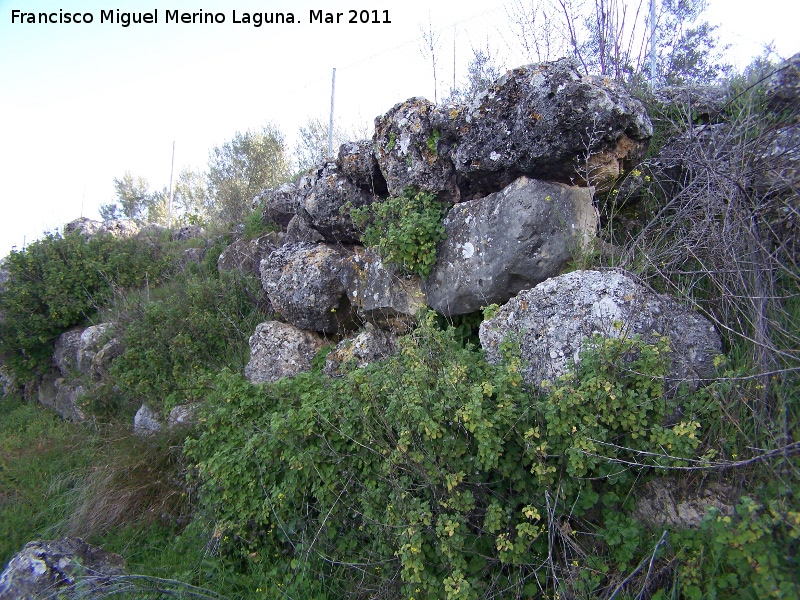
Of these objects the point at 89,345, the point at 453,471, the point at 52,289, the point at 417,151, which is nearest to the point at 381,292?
the point at 417,151

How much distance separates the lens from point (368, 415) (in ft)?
11.1

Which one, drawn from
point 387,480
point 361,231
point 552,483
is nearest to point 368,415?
point 387,480

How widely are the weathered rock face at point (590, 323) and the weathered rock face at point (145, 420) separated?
13.5ft

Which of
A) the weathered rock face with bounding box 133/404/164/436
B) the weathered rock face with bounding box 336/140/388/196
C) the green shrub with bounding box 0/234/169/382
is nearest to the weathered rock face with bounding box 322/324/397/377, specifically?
the weathered rock face with bounding box 336/140/388/196

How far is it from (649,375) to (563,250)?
1.41 meters

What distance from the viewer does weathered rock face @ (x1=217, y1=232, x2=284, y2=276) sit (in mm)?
7250

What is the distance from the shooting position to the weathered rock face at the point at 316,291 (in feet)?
18.2

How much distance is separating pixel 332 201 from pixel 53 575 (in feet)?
12.6

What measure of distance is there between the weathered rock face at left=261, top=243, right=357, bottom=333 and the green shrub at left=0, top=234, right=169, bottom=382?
4.16m

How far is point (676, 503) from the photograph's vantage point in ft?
8.78

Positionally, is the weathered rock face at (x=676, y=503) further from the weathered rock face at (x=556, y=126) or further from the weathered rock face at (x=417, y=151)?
the weathered rock face at (x=417, y=151)

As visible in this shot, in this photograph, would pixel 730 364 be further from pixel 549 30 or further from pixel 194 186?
pixel 194 186

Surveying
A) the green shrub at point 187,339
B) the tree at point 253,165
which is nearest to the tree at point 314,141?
the tree at point 253,165

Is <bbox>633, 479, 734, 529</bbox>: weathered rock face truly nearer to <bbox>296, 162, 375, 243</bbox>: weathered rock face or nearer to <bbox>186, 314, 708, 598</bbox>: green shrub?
<bbox>186, 314, 708, 598</bbox>: green shrub
